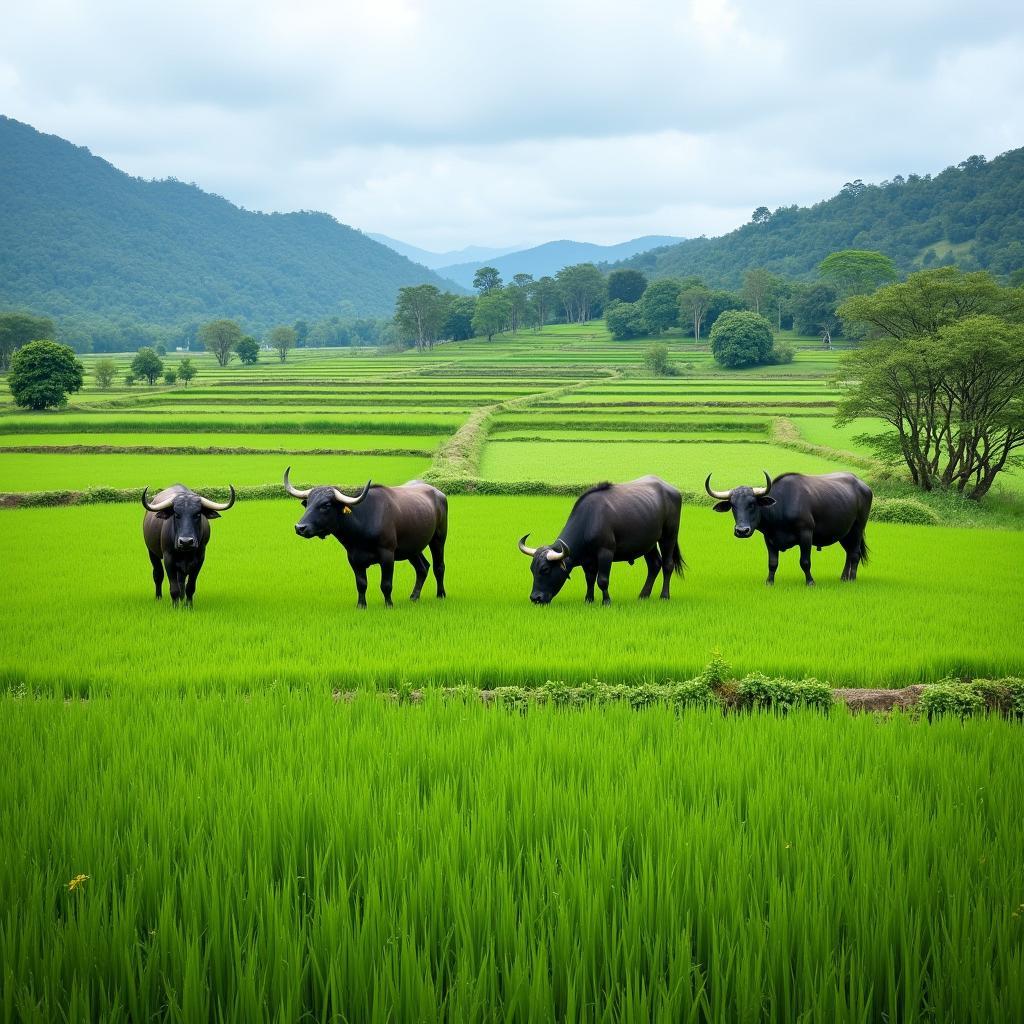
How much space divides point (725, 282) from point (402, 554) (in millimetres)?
116592

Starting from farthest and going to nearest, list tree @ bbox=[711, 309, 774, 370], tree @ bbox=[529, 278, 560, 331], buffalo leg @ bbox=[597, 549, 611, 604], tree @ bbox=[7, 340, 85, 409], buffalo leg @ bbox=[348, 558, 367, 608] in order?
tree @ bbox=[529, 278, 560, 331] → tree @ bbox=[711, 309, 774, 370] → tree @ bbox=[7, 340, 85, 409] → buffalo leg @ bbox=[597, 549, 611, 604] → buffalo leg @ bbox=[348, 558, 367, 608]

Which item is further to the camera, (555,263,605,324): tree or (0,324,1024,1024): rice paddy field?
(555,263,605,324): tree

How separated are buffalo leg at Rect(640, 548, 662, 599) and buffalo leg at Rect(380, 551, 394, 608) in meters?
3.35

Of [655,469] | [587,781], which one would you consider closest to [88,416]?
[655,469]

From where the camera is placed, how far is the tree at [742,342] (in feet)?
212

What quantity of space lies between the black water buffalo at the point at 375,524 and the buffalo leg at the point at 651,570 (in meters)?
2.73

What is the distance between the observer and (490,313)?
313 ft

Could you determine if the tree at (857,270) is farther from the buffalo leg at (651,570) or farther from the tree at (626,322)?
the buffalo leg at (651,570)

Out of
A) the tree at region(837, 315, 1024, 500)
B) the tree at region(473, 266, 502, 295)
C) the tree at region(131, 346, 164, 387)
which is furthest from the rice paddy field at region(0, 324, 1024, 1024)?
the tree at region(473, 266, 502, 295)

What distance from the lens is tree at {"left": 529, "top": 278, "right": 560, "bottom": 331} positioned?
357ft

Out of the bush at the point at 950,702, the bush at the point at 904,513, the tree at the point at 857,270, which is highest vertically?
the tree at the point at 857,270

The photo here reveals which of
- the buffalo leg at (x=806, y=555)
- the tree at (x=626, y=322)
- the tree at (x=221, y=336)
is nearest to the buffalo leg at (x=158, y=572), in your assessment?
the buffalo leg at (x=806, y=555)

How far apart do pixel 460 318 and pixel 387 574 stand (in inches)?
3737

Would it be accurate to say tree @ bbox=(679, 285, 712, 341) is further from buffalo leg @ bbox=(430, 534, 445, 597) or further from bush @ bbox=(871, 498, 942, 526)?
buffalo leg @ bbox=(430, 534, 445, 597)
